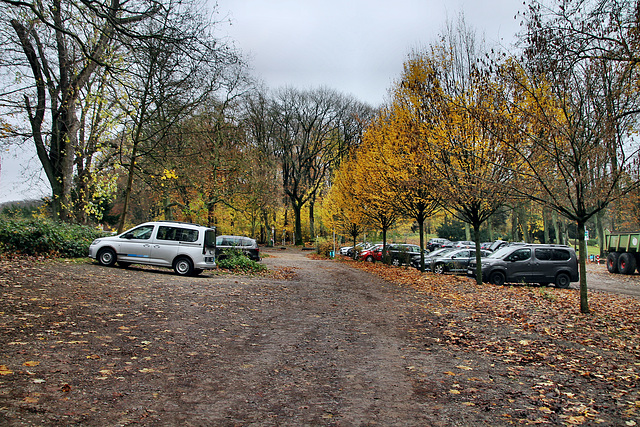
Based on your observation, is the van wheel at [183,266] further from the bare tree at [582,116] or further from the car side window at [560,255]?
the car side window at [560,255]

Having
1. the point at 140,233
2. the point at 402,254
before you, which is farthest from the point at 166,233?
the point at 402,254

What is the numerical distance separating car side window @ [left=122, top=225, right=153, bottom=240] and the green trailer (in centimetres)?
2518

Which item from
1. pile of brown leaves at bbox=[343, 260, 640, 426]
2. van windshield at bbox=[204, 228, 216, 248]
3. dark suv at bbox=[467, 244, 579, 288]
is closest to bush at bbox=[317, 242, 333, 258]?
dark suv at bbox=[467, 244, 579, 288]

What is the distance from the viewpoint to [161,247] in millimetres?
15203

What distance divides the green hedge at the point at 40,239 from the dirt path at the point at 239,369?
17.6 feet

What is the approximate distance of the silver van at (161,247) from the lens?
48.6 feet

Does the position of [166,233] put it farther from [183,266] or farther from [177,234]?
[183,266]

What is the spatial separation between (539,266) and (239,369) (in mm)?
16268

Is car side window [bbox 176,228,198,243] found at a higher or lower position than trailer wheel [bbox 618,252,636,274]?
higher

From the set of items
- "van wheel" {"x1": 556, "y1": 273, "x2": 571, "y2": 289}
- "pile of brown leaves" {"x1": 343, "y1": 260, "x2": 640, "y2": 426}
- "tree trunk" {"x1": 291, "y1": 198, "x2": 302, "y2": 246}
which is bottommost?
"pile of brown leaves" {"x1": 343, "y1": 260, "x2": 640, "y2": 426}

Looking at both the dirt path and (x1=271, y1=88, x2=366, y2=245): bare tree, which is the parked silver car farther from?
(x1=271, y1=88, x2=366, y2=245): bare tree

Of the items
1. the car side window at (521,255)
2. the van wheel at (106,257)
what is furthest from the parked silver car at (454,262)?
the van wheel at (106,257)

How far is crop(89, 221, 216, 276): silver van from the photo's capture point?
14.8 meters

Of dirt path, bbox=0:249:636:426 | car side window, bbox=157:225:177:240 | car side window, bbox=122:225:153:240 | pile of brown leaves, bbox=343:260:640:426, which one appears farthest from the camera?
car side window, bbox=157:225:177:240
